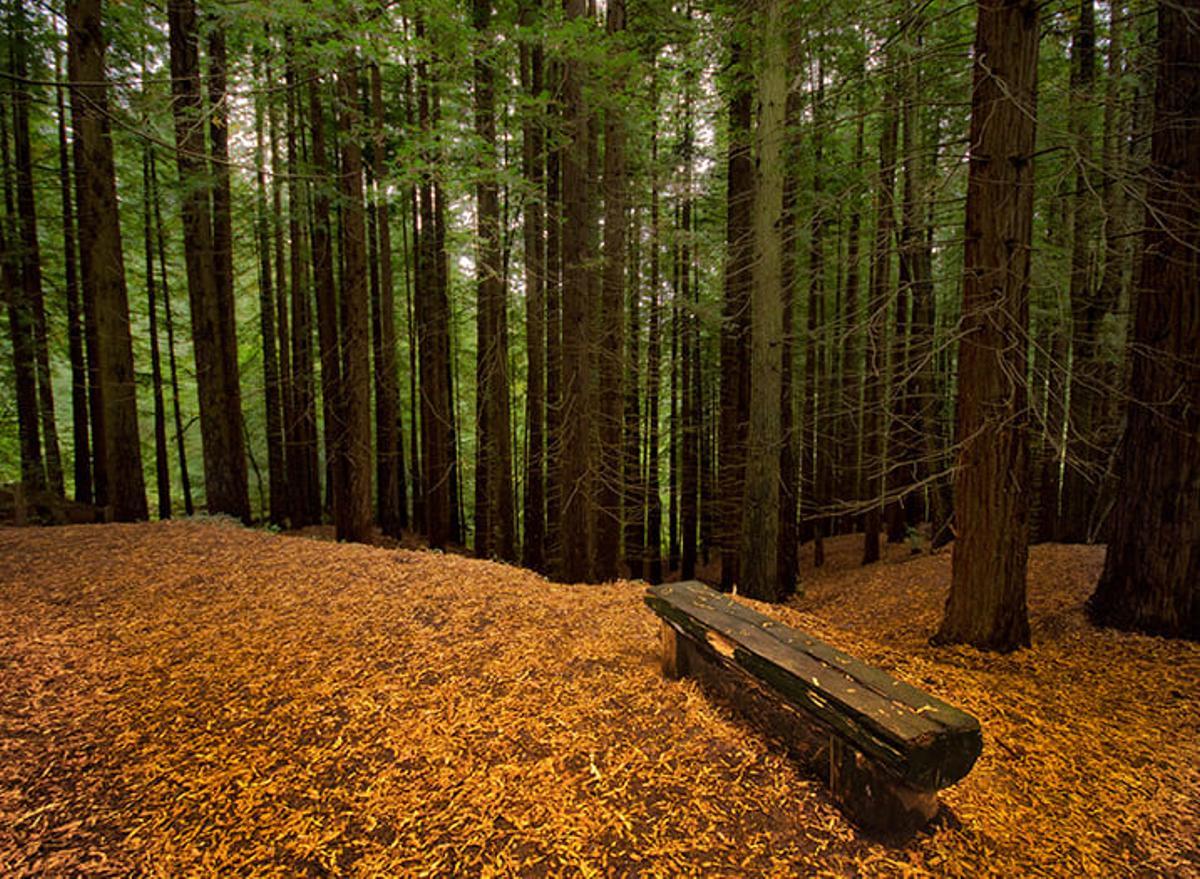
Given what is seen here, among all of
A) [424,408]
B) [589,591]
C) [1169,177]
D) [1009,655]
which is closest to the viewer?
[1009,655]

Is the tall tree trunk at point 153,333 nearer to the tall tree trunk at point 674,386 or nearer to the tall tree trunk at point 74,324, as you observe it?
the tall tree trunk at point 74,324

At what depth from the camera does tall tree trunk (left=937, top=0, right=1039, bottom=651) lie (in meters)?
3.82

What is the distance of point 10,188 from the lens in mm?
10992

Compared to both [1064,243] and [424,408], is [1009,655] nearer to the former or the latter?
[1064,243]

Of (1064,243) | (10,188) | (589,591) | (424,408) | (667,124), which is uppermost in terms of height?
(667,124)

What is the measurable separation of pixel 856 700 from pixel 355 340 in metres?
8.09

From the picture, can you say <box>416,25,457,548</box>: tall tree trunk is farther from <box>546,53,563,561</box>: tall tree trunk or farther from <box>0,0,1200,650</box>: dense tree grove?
<box>546,53,563,561</box>: tall tree trunk

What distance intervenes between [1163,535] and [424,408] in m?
12.5

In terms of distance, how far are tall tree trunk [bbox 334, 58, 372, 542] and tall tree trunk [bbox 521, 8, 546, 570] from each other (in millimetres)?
2665

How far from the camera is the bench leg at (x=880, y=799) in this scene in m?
2.14

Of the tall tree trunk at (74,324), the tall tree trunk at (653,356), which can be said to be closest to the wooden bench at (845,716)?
the tall tree trunk at (653,356)

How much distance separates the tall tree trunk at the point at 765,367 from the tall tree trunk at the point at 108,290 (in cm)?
991

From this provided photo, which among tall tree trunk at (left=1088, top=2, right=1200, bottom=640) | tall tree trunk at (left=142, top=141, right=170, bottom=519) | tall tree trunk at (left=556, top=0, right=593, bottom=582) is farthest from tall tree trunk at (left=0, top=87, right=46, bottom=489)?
tall tree trunk at (left=1088, top=2, right=1200, bottom=640)

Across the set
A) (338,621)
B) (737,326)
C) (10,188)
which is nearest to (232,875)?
(338,621)
